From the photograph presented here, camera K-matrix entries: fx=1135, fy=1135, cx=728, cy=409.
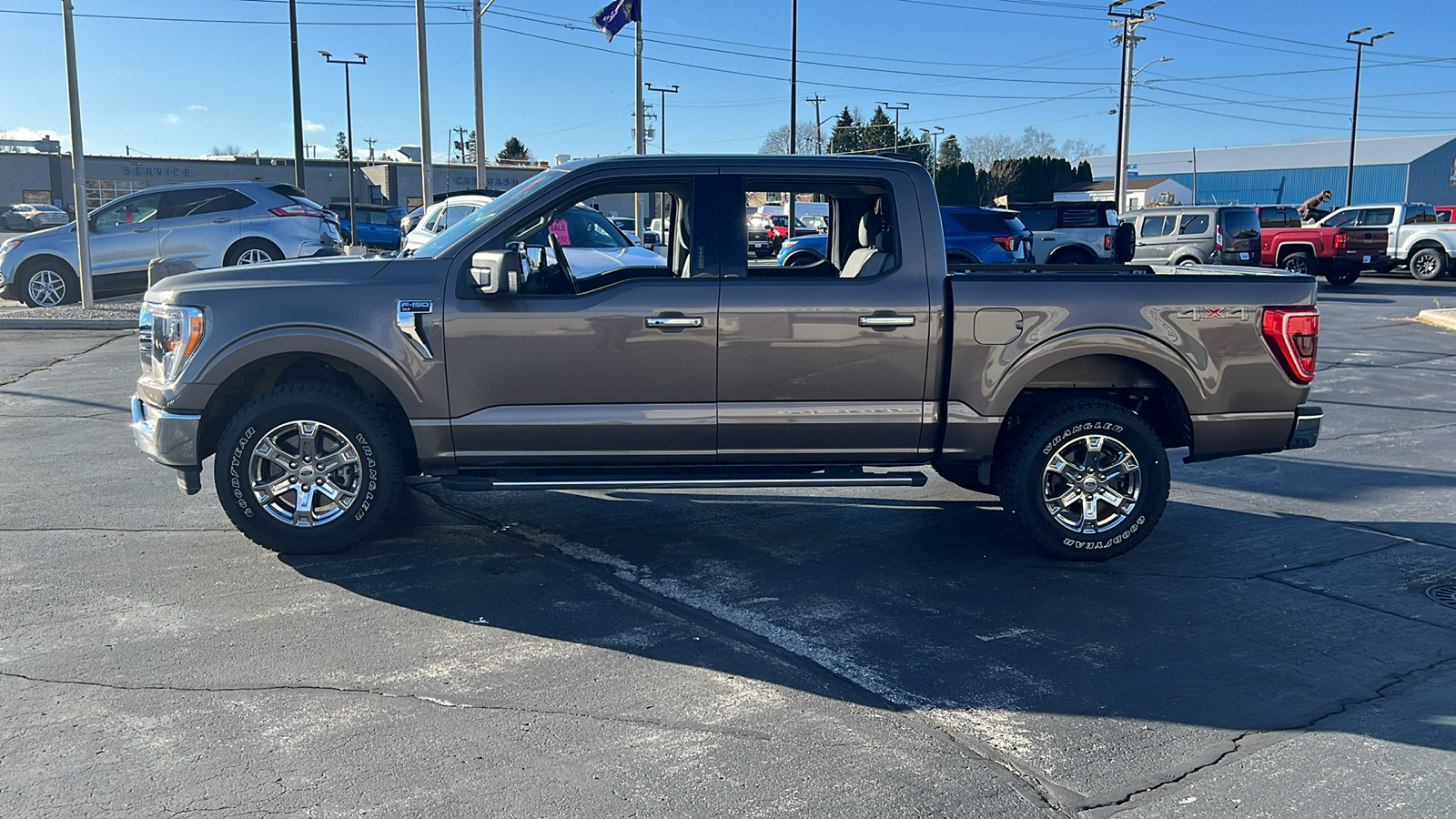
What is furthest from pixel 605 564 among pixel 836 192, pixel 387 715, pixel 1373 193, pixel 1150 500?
pixel 1373 193

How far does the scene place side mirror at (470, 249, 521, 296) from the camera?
534cm

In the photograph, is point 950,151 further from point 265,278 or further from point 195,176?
point 265,278

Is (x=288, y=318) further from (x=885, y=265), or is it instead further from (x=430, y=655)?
(x=885, y=265)

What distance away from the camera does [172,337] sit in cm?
559

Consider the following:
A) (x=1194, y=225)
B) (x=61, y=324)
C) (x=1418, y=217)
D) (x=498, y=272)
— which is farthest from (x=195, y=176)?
(x=498, y=272)

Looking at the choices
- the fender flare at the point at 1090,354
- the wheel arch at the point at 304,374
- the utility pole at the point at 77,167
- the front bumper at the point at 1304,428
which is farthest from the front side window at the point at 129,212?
the front bumper at the point at 1304,428

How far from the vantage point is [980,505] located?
278 inches

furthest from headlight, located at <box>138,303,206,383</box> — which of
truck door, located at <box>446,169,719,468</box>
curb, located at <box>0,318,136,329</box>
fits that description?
curb, located at <box>0,318,136,329</box>

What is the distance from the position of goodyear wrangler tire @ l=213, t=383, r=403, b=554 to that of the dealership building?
2455 inches

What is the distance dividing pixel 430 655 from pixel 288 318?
1.96m

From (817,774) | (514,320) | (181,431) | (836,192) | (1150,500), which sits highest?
(836,192)

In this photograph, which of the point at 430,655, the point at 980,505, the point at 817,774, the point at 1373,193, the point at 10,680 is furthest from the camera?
the point at 1373,193

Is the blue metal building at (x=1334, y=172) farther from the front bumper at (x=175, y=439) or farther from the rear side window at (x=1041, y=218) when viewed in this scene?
the front bumper at (x=175, y=439)

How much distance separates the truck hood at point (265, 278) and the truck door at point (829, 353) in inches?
70.9
